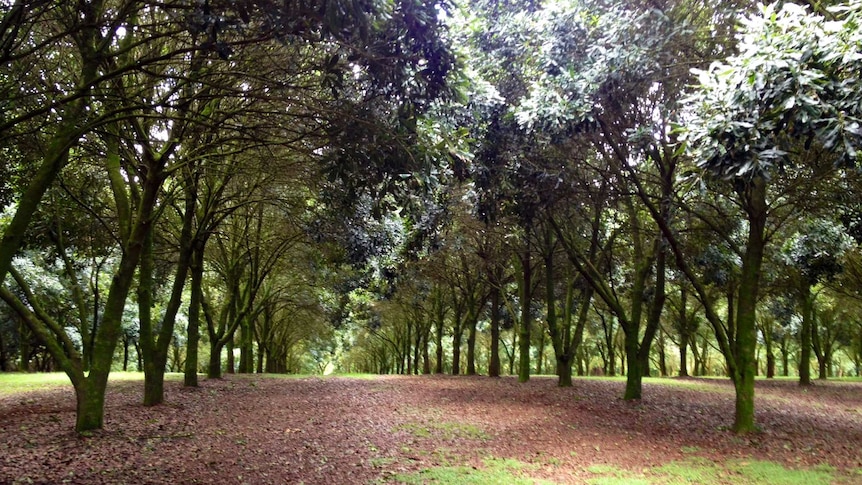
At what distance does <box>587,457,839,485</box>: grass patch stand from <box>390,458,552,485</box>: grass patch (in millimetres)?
908

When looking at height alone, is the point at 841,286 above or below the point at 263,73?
below

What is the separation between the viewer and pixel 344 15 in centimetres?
508

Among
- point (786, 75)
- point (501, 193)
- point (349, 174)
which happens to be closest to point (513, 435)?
point (501, 193)

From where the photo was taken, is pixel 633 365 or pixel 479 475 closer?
pixel 479 475

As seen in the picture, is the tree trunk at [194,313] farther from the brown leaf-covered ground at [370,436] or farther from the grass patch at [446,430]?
the grass patch at [446,430]

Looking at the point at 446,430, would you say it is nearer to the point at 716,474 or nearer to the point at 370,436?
the point at 370,436

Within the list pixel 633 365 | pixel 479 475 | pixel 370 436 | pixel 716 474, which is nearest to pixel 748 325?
pixel 716 474

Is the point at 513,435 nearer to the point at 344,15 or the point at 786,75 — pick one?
the point at 786,75

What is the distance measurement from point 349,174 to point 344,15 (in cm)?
320

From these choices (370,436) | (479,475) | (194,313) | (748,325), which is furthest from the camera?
(194,313)

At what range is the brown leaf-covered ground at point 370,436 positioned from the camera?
7.25 metres

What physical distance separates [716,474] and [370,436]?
5619mm

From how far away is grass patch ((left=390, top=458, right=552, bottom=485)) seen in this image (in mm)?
7035

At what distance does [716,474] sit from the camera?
773 cm
